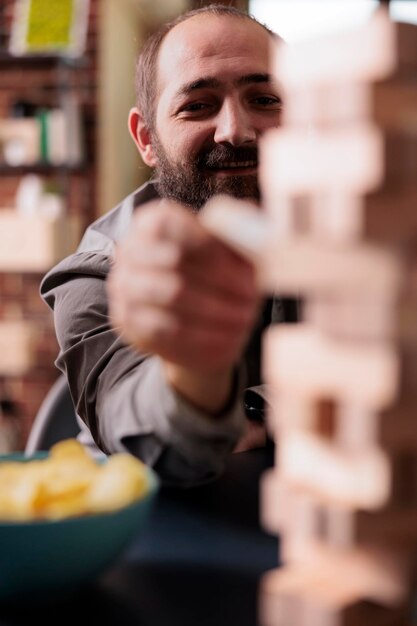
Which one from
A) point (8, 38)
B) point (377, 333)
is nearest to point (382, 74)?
point (377, 333)

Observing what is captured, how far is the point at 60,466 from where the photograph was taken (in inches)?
29.4

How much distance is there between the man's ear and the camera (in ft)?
7.31

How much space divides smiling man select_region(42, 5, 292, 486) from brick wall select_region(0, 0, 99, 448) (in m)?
1.57

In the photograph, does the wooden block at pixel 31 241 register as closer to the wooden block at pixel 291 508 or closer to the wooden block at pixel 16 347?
the wooden block at pixel 16 347

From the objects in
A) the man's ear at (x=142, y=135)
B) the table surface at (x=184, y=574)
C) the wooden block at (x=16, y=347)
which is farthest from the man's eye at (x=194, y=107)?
the wooden block at (x=16, y=347)

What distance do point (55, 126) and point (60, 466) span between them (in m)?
3.12

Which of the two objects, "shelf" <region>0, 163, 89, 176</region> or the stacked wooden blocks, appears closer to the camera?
the stacked wooden blocks

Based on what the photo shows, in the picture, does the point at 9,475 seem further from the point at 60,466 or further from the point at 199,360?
the point at 199,360

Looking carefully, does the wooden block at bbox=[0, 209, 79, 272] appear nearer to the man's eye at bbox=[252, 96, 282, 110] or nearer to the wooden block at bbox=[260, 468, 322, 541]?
the man's eye at bbox=[252, 96, 282, 110]

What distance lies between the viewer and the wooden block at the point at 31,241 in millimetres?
3543

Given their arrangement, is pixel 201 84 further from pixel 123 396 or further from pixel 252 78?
pixel 123 396

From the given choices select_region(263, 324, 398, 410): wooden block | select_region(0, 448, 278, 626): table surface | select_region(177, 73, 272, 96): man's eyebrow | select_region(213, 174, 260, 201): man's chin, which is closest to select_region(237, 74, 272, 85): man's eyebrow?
select_region(177, 73, 272, 96): man's eyebrow

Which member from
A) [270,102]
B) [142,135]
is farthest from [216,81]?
[142,135]

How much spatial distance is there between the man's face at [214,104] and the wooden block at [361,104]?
134cm
